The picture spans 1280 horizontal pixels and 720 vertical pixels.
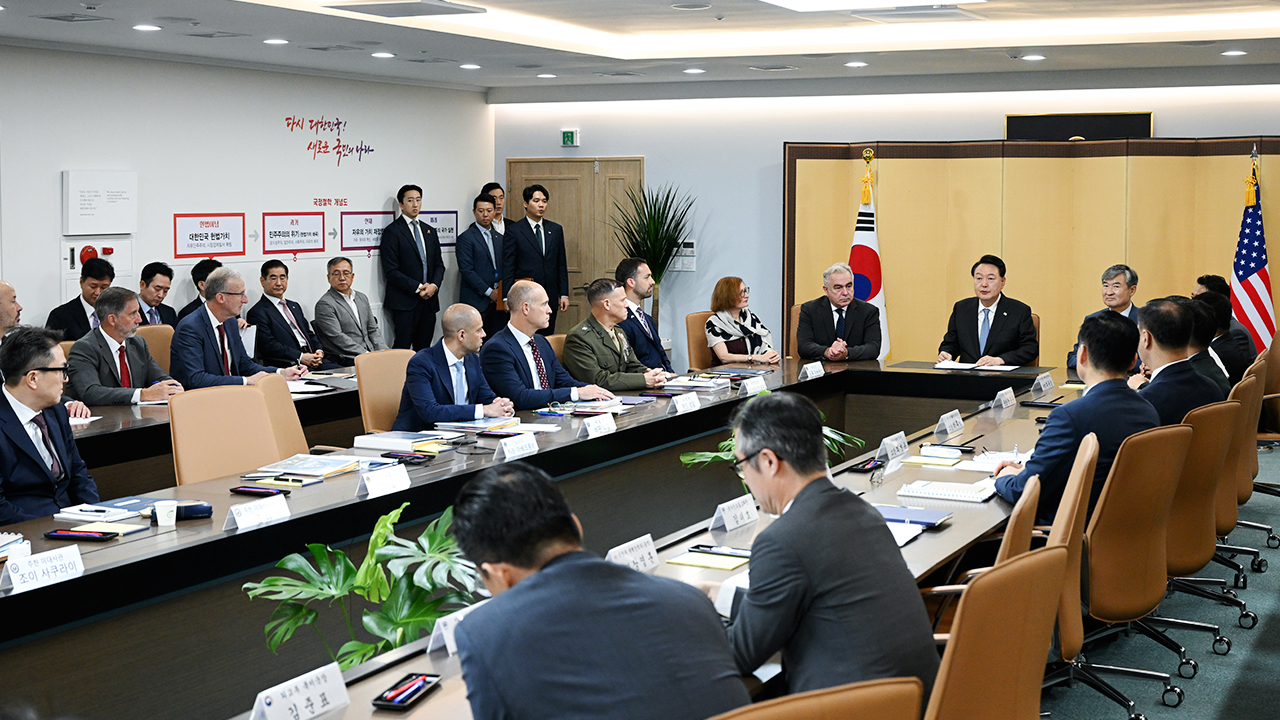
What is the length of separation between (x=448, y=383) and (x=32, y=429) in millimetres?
1789

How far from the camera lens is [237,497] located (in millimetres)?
3705

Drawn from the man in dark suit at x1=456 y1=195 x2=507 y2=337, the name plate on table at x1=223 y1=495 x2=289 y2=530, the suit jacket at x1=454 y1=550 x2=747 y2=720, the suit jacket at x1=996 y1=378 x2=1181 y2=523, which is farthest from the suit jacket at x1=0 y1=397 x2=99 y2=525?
the man in dark suit at x1=456 y1=195 x2=507 y2=337

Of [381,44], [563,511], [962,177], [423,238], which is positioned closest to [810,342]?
[962,177]

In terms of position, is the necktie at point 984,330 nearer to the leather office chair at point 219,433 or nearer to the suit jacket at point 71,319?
the leather office chair at point 219,433

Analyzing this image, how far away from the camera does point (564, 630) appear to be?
1730 millimetres

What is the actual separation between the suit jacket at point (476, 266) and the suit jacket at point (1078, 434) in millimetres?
6972

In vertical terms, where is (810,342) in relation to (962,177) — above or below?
below

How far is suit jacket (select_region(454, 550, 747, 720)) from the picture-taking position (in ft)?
5.63

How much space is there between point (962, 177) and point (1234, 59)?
6.58ft

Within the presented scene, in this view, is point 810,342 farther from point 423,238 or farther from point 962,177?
point 423,238

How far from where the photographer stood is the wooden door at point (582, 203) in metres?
10.9

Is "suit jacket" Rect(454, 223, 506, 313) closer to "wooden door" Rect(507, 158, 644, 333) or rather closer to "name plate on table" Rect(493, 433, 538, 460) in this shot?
"wooden door" Rect(507, 158, 644, 333)

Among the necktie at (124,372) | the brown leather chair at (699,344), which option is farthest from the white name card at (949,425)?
the necktie at (124,372)

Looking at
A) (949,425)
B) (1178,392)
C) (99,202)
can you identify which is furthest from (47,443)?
(99,202)
